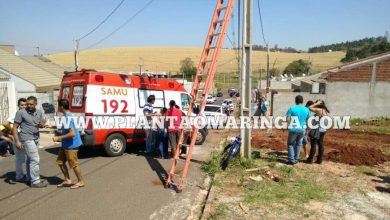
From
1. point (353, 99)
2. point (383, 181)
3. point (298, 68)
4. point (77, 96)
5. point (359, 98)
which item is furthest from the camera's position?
point (298, 68)

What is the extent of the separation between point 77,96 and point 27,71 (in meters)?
25.4

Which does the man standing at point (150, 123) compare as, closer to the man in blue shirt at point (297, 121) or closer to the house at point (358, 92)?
the man in blue shirt at point (297, 121)

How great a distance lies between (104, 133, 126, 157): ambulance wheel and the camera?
10.3 m

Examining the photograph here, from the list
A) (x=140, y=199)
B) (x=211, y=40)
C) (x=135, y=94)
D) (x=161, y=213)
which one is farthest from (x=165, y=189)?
(x=135, y=94)

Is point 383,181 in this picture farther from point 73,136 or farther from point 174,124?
point 73,136

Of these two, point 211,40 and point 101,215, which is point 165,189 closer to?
point 101,215

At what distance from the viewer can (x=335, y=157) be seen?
1030 centimetres

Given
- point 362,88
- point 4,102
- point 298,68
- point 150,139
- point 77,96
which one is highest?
point 298,68

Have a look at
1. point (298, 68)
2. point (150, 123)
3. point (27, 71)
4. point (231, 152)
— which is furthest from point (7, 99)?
point (298, 68)

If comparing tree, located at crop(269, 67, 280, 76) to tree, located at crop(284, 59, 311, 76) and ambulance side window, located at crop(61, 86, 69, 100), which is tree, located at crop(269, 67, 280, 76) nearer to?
tree, located at crop(284, 59, 311, 76)

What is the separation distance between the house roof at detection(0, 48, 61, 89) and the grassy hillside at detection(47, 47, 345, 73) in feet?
151

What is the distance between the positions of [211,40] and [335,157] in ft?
17.8

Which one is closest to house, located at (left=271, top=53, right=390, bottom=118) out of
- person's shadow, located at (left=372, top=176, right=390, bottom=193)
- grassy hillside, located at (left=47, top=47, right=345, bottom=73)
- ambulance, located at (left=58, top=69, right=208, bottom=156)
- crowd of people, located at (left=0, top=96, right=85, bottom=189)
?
ambulance, located at (left=58, top=69, right=208, bottom=156)

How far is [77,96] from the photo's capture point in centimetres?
985
